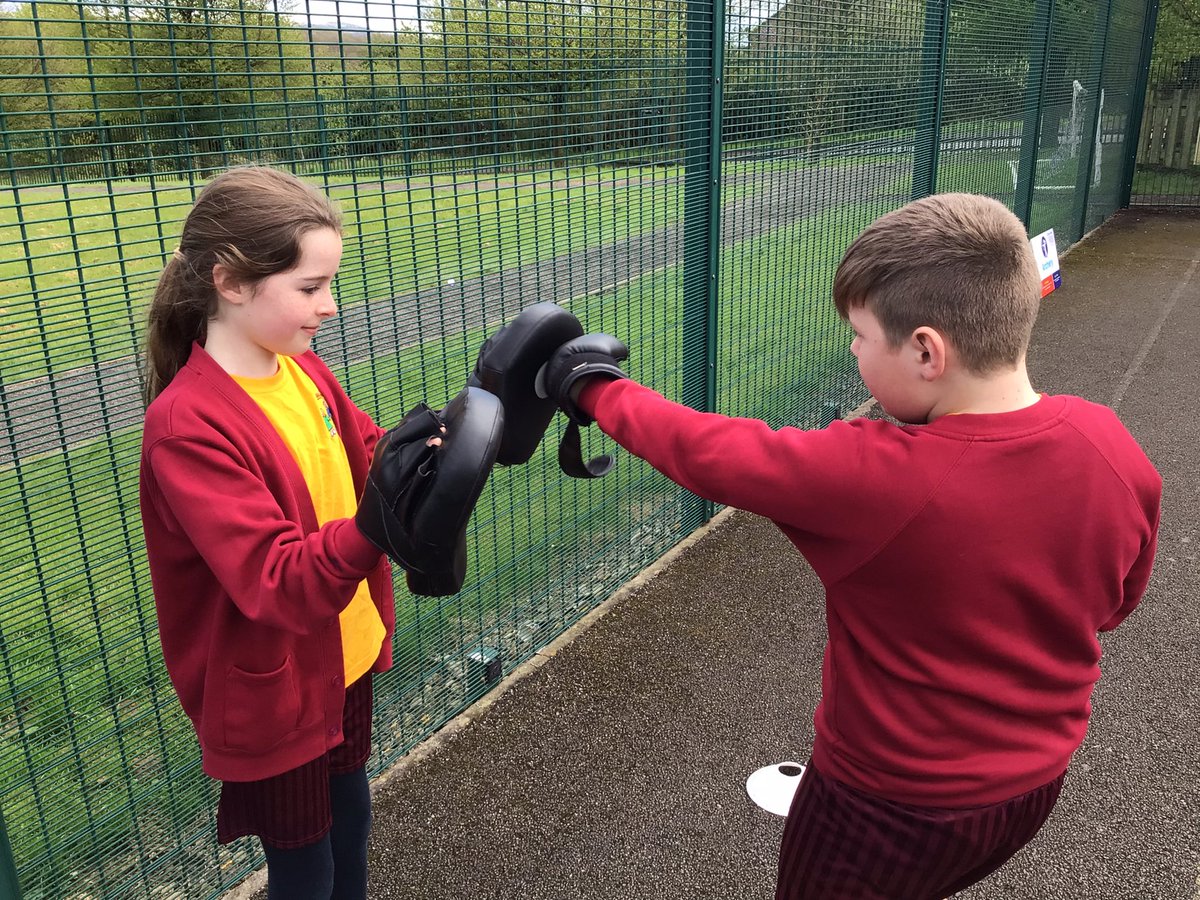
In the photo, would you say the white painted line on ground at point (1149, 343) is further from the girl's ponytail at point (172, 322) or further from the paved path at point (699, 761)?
the girl's ponytail at point (172, 322)

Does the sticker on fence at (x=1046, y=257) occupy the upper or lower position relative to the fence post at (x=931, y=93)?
lower

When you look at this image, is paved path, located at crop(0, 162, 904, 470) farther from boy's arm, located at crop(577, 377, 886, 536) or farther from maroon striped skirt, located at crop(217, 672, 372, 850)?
boy's arm, located at crop(577, 377, 886, 536)

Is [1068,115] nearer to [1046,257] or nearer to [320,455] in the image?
[1046,257]

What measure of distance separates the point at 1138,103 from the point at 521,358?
1600 centimetres

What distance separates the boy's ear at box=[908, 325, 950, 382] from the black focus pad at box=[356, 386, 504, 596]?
0.65 meters

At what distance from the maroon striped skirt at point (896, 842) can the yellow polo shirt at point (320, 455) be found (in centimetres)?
96

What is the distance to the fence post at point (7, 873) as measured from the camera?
2.00 meters

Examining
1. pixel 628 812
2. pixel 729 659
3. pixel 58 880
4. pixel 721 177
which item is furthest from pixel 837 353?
pixel 58 880

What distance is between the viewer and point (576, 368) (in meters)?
1.74

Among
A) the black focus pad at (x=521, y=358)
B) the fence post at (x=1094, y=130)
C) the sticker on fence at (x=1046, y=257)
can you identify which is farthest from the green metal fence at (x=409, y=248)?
the fence post at (x=1094, y=130)

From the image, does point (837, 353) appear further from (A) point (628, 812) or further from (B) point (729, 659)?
(A) point (628, 812)

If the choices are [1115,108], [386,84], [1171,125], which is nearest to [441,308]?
[386,84]

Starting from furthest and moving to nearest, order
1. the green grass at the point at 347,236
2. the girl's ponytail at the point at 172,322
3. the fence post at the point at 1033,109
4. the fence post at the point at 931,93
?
the fence post at the point at 1033,109 → the fence post at the point at 931,93 → the green grass at the point at 347,236 → the girl's ponytail at the point at 172,322

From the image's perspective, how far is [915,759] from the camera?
5.24 ft
